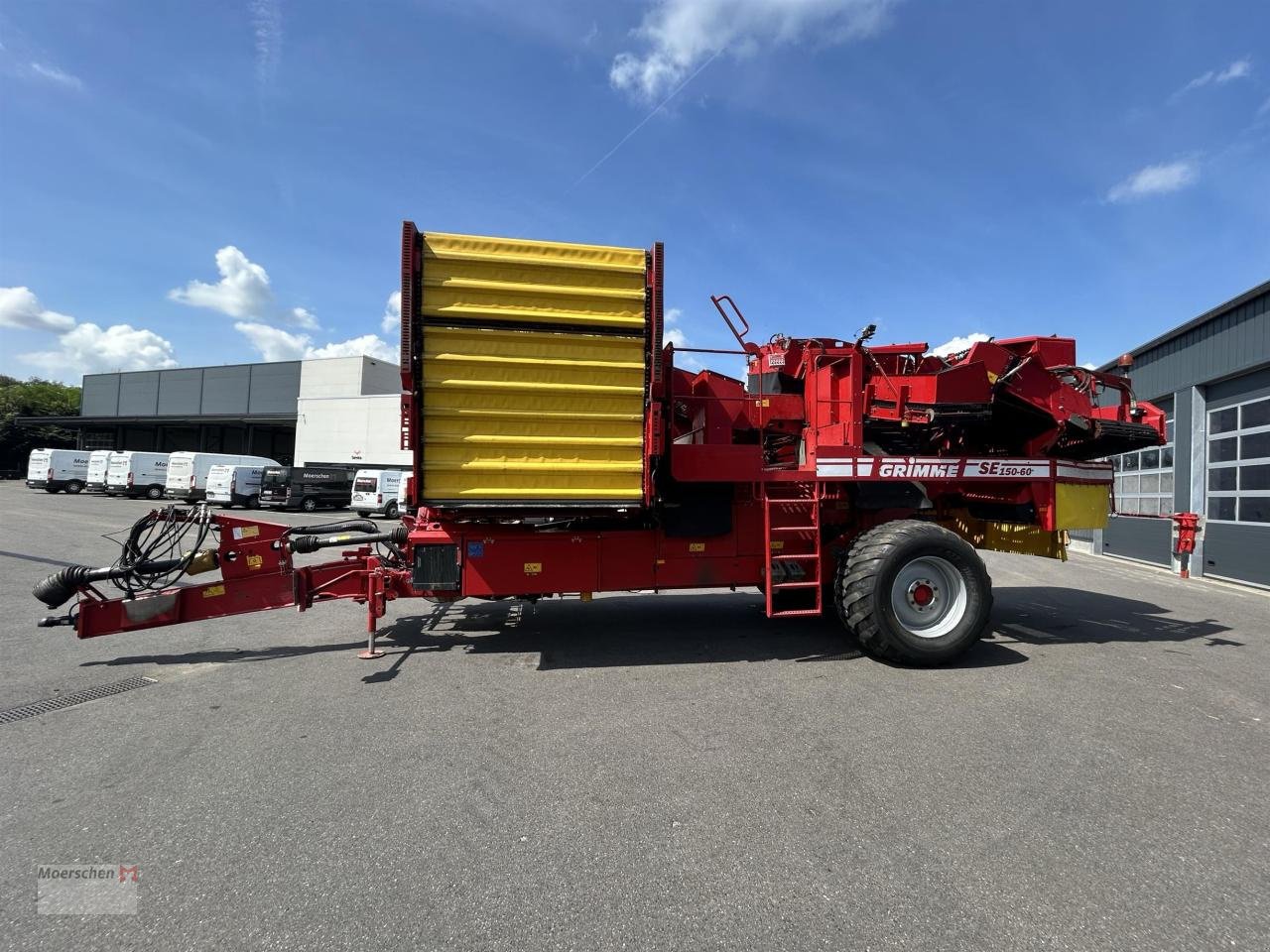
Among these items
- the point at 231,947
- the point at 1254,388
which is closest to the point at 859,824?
the point at 231,947

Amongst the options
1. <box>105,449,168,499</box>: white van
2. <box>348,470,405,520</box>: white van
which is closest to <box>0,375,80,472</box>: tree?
<box>105,449,168,499</box>: white van

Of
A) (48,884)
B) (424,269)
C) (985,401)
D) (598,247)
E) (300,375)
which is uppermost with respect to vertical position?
Answer: (300,375)

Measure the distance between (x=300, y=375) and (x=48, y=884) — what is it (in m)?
50.1

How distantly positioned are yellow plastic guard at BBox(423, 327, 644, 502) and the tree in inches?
2818

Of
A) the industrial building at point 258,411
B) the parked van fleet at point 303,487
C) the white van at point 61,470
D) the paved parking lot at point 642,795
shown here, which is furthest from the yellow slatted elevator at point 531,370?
the white van at point 61,470

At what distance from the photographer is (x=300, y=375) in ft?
152

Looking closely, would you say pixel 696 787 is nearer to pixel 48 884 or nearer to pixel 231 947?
pixel 231 947

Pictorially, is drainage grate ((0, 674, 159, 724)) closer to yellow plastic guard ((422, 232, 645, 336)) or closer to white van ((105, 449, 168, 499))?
yellow plastic guard ((422, 232, 645, 336))

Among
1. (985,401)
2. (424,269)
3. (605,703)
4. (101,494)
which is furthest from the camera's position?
(101,494)

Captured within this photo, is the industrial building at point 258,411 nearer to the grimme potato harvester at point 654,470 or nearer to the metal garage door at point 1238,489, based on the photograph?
the grimme potato harvester at point 654,470

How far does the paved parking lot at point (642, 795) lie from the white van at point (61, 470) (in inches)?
1558

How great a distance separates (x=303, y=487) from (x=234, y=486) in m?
3.13

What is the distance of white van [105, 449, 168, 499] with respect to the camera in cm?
3294

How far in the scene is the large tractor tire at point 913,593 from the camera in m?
5.38
